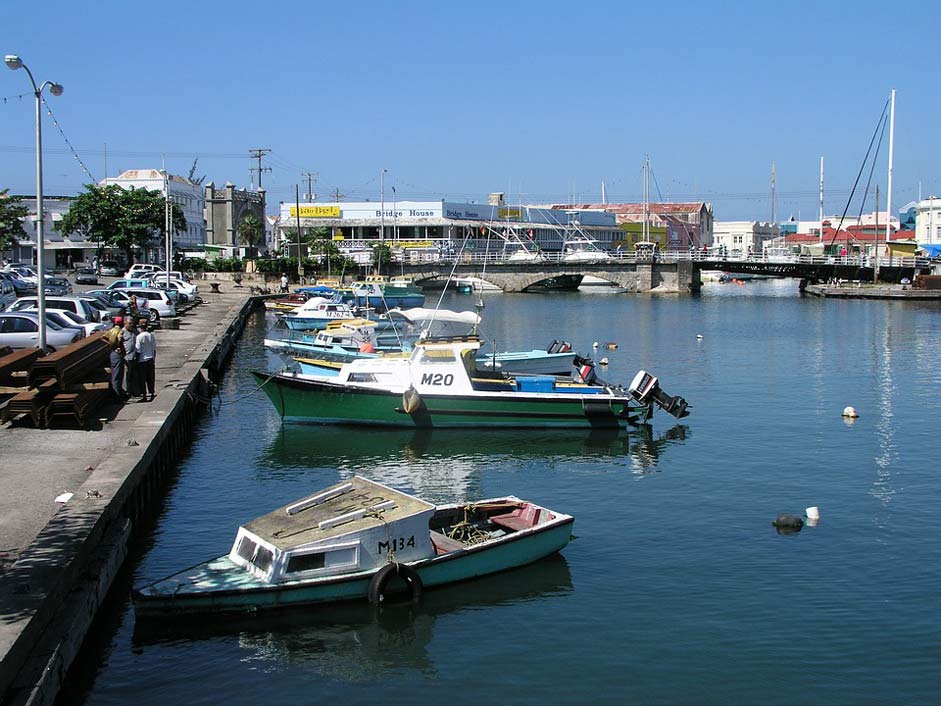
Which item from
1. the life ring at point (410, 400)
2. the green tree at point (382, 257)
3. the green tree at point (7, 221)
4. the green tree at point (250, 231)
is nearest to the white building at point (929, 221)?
the green tree at point (382, 257)

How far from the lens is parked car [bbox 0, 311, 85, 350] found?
112 feet

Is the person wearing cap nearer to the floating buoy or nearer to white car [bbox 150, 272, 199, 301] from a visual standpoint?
the floating buoy

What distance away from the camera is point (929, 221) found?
15075 centimetres

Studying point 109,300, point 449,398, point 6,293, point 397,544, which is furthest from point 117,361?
point 6,293


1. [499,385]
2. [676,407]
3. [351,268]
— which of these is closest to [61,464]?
[499,385]

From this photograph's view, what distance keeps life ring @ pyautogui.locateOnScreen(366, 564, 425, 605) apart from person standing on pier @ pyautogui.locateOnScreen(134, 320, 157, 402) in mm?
13163

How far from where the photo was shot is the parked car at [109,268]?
3704 inches

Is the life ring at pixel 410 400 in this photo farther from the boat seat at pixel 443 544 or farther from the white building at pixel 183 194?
the white building at pixel 183 194

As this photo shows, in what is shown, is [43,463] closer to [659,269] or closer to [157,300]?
[157,300]

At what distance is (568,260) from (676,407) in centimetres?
8414

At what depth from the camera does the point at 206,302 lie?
76500 millimetres

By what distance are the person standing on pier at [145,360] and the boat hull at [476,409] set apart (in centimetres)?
505

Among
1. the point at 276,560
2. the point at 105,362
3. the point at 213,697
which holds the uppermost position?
the point at 105,362

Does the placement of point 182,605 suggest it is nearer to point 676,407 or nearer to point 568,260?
point 676,407
